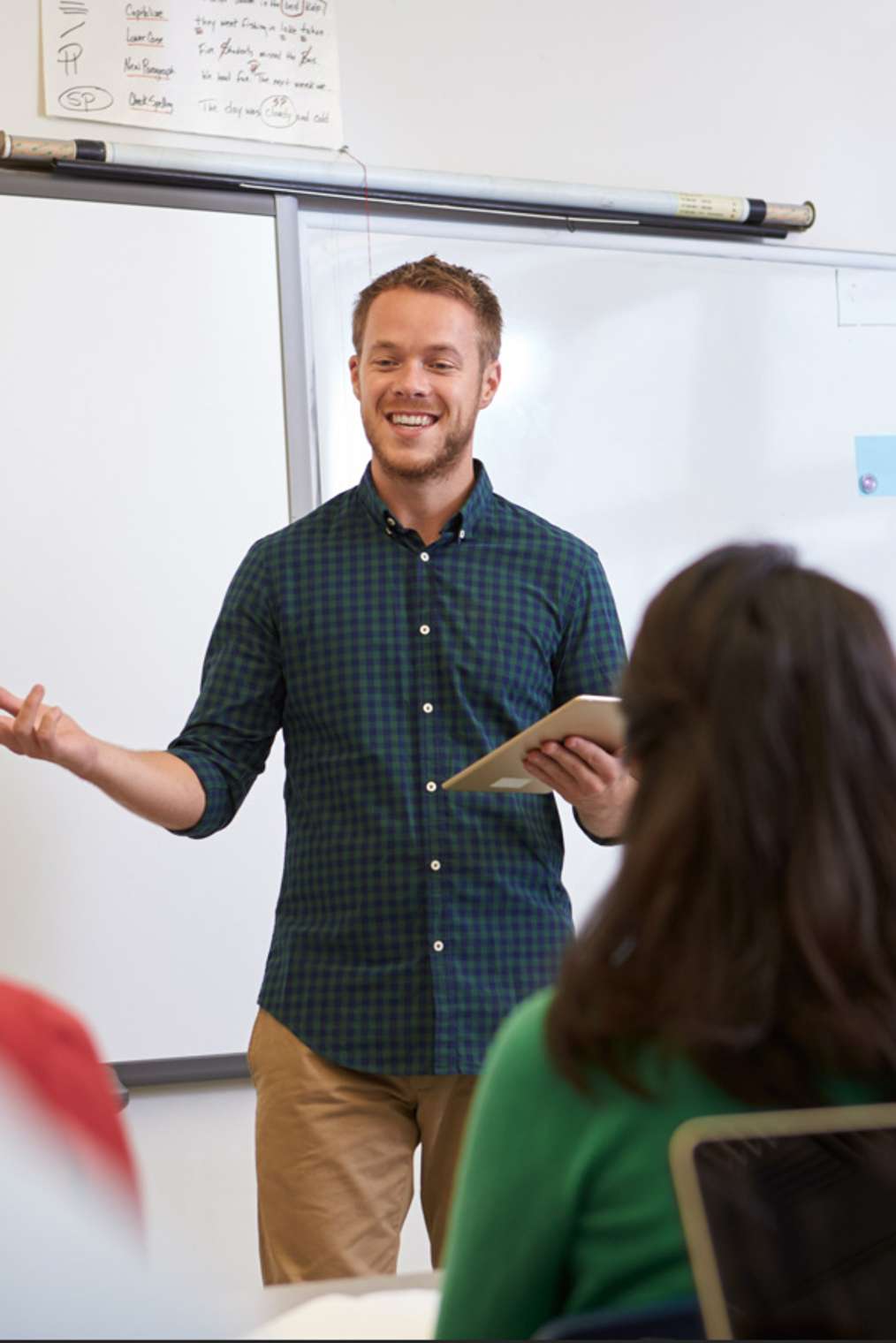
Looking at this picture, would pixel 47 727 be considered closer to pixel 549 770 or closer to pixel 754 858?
pixel 549 770

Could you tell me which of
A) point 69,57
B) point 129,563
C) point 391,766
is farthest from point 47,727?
point 69,57

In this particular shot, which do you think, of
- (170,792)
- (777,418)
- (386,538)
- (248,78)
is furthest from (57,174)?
(777,418)

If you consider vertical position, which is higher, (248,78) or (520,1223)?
(248,78)

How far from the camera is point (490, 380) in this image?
2309 mm

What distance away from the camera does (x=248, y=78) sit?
2.79m

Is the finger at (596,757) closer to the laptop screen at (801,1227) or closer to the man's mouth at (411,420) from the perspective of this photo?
the man's mouth at (411,420)

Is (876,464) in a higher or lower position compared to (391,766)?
higher

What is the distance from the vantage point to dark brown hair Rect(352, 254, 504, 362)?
2.24 metres

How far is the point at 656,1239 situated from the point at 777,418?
2509 mm

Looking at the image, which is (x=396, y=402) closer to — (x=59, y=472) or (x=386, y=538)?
(x=386, y=538)

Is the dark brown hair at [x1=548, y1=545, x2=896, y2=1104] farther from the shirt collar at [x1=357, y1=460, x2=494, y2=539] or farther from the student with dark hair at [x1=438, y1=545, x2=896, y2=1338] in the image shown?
the shirt collar at [x1=357, y1=460, x2=494, y2=539]

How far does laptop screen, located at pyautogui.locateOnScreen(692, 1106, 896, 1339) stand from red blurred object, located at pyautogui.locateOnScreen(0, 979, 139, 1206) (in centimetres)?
29

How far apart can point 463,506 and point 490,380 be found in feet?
0.74

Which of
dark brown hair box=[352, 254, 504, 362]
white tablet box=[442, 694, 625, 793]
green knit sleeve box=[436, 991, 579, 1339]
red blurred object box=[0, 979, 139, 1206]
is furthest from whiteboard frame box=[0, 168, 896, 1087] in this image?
red blurred object box=[0, 979, 139, 1206]
